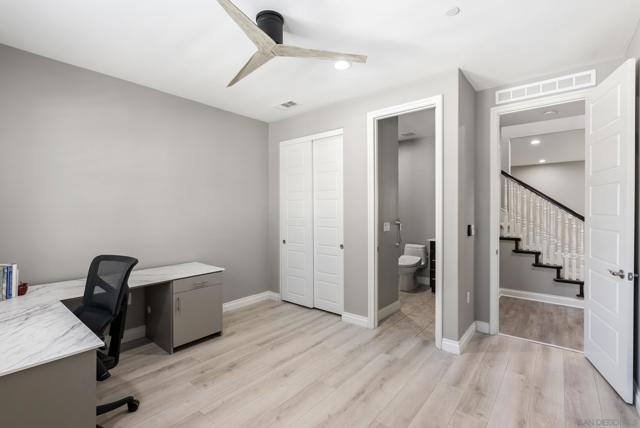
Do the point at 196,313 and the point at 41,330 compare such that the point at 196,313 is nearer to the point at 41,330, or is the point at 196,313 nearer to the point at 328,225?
the point at 41,330

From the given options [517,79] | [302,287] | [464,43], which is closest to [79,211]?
[302,287]

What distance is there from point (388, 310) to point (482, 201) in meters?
1.67

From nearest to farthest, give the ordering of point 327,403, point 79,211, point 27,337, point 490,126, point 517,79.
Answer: point 27,337
point 327,403
point 79,211
point 517,79
point 490,126

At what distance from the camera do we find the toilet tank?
16.8 feet

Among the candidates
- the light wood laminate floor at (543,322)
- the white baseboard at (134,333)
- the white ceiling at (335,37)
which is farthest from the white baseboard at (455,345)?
the white baseboard at (134,333)

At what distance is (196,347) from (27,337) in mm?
1606

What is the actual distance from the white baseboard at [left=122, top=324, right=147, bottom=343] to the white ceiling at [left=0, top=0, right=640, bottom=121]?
2520mm

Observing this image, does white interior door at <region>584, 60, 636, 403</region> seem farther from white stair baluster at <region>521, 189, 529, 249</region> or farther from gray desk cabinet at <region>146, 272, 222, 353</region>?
gray desk cabinet at <region>146, 272, 222, 353</region>

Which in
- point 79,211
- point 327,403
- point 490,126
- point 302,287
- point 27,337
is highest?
point 490,126

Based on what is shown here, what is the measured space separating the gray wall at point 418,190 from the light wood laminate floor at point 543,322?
1.48 metres

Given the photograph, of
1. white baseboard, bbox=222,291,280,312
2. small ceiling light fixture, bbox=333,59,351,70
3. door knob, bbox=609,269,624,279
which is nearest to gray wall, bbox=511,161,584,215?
door knob, bbox=609,269,624,279

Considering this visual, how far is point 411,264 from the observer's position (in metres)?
4.70

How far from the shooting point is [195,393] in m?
2.21

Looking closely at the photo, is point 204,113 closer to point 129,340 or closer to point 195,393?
point 129,340
